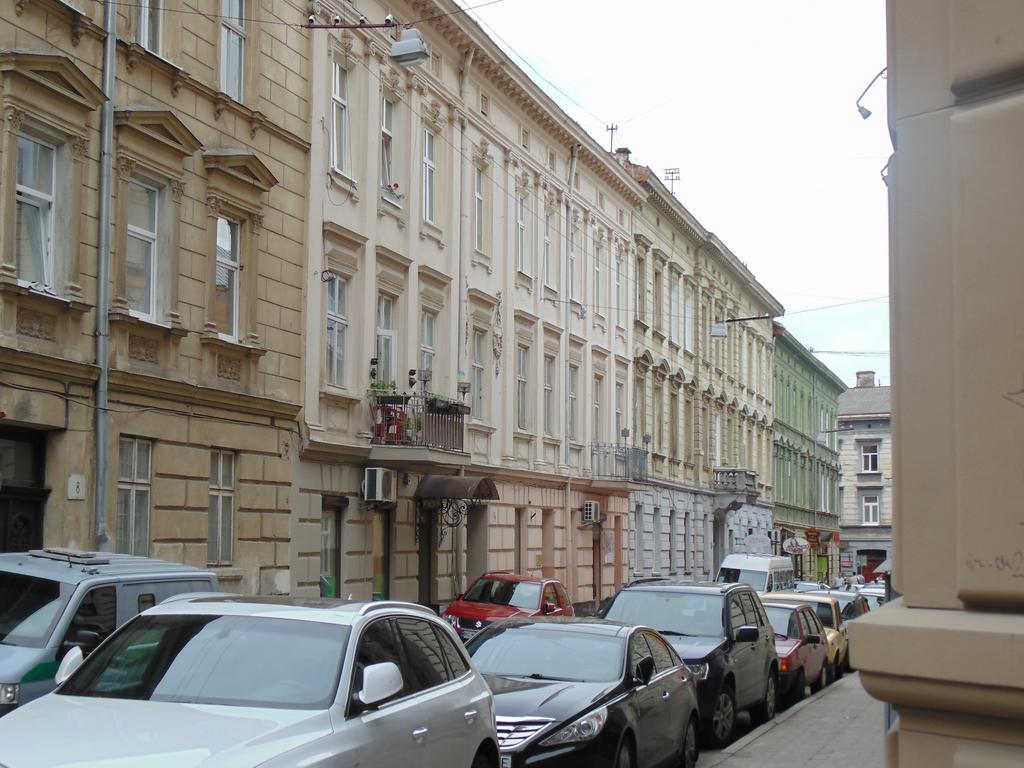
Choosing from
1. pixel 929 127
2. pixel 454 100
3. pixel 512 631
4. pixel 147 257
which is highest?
pixel 454 100

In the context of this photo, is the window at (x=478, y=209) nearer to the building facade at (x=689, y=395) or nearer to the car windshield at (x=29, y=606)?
the building facade at (x=689, y=395)

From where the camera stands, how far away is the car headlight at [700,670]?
49.3ft

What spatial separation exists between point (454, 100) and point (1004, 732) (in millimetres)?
26667

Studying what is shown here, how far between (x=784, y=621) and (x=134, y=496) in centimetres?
1072

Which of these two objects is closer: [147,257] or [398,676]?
[398,676]

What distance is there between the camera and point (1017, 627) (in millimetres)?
2803

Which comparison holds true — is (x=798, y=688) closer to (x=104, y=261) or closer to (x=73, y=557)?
(x=104, y=261)

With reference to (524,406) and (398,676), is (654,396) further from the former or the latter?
(398,676)

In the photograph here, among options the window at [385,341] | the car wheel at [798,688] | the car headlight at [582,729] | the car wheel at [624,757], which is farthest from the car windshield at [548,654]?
the window at [385,341]

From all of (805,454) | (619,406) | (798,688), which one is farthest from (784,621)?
(805,454)

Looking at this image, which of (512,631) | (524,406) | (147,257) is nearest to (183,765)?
(512,631)

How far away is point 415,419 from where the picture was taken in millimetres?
24594

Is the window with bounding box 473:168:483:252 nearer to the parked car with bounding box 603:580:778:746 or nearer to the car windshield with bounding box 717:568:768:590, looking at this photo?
the car windshield with bounding box 717:568:768:590

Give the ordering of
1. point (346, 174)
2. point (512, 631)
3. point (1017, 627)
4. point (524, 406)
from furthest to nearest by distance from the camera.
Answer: point (524, 406), point (346, 174), point (512, 631), point (1017, 627)
